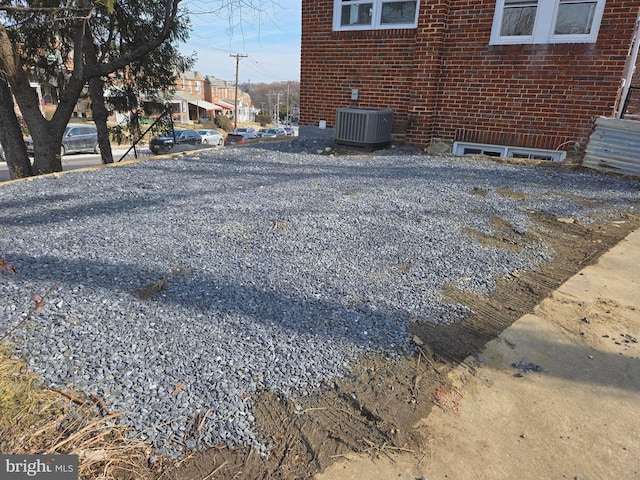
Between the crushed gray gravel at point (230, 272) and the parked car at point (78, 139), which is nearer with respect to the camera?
the crushed gray gravel at point (230, 272)

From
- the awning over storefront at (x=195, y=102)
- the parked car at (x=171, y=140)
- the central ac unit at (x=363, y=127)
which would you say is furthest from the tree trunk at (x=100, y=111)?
the awning over storefront at (x=195, y=102)

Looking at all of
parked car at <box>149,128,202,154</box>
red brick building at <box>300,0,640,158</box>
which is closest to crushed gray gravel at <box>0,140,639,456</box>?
red brick building at <box>300,0,640,158</box>

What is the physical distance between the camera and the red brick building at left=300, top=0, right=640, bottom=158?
6809 mm

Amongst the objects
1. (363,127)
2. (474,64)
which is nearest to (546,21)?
(474,64)

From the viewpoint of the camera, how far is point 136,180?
5.48 meters

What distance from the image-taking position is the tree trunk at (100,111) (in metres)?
10.7

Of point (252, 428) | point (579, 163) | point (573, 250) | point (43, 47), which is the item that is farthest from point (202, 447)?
point (43, 47)

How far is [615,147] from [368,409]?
22.5ft

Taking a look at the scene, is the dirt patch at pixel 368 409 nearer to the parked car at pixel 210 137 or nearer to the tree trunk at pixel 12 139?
the tree trunk at pixel 12 139

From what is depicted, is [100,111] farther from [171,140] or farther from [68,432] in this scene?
[171,140]

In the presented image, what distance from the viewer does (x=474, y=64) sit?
770cm

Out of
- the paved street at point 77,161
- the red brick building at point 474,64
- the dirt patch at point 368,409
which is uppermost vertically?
the red brick building at point 474,64

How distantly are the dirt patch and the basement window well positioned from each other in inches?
221

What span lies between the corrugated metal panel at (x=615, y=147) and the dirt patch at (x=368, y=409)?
5101mm
